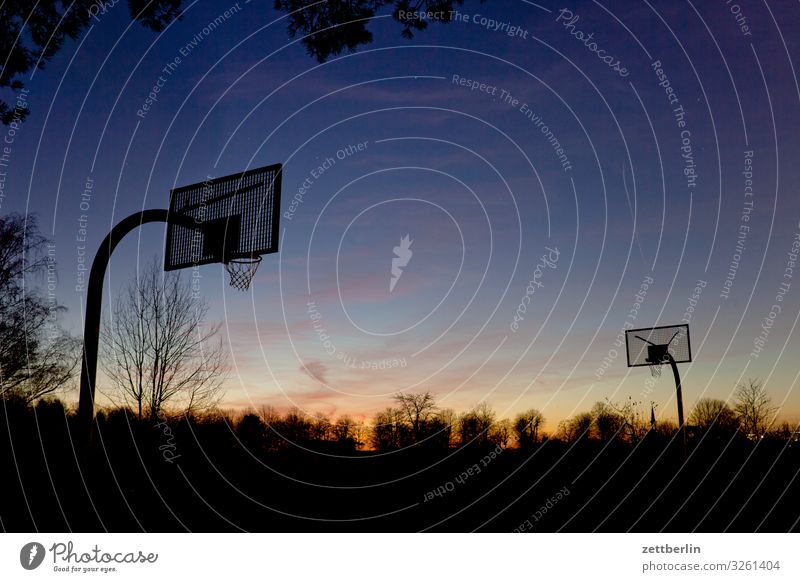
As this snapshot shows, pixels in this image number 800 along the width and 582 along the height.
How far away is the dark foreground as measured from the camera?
15562mm

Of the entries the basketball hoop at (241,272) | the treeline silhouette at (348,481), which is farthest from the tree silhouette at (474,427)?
the basketball hoop at (241,272)

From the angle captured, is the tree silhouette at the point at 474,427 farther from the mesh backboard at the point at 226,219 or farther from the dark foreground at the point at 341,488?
the mesh backboard at the point at 226,219

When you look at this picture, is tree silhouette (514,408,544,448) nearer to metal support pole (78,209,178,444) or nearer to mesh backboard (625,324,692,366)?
mesh backboard (625,324,692,366)

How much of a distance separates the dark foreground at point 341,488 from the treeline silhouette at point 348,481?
0.24 ft

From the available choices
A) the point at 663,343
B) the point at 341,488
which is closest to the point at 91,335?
the point at 341,488

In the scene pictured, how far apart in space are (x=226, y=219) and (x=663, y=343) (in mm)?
20597

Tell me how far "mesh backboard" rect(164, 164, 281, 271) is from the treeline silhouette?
331cm

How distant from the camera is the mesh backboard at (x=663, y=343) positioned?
1038 inches

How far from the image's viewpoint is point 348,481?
2630cm

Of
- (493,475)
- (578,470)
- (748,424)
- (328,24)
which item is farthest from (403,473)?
(748,424)

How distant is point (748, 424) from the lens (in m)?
41.8

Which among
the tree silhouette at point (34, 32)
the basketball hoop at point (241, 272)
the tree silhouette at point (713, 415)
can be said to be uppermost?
the tree silhouette at point (34, 32)

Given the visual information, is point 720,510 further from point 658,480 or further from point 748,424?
point 748,424
